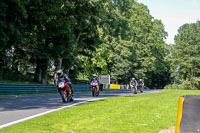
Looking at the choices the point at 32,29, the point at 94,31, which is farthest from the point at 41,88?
the point at 94,31

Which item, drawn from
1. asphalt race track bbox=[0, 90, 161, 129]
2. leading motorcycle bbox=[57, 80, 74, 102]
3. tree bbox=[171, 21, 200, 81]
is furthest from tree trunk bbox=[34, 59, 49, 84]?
tree bbox=[171, 21, 200, 81]

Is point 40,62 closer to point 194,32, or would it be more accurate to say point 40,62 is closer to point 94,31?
point 94,31

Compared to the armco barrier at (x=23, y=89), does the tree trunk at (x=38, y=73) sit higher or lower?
higher

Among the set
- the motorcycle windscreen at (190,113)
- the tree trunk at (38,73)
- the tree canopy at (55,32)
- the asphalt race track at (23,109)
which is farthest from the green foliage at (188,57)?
the motorcycle windscreen at (190,113)

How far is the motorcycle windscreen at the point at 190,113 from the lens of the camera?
6461 mm

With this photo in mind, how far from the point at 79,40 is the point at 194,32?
153 feet

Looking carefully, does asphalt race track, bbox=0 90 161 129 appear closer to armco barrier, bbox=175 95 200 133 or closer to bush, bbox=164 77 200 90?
armco barrier, bbox=175 95 200 133

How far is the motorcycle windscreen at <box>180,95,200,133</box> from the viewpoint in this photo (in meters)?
6.46

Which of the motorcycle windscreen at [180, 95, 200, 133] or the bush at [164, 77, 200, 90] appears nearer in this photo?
the motorcycle windscreen at [180, 95, 200, 133]

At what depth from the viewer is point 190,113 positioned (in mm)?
6500

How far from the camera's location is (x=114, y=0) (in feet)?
122

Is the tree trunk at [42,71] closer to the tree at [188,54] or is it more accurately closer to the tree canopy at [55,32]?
the tree canopy at [55,32]

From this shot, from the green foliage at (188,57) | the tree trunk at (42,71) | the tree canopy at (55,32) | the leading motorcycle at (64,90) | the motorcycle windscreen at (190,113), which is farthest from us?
the green foliage at (188,57)

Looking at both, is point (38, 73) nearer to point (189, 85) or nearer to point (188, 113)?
point (188, 113)
